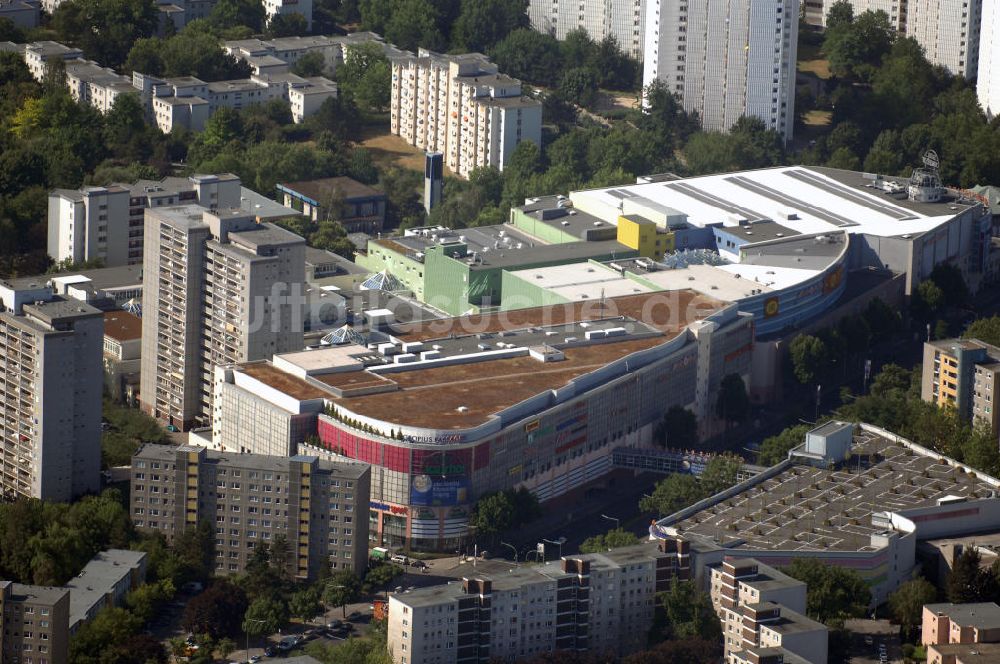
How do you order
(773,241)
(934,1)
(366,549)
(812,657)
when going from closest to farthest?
1. (812,657)
2. (366,549)
3. (773,241)
4. (934,1)

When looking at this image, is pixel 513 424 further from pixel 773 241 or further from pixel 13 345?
pixel 773 241

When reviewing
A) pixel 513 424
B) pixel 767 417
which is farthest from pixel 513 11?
pixel 513 424

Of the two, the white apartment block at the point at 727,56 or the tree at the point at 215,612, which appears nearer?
the tree at the point at 215,612

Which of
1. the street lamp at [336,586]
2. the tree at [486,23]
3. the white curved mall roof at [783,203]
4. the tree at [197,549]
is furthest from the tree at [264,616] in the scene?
the tree at [486,23]

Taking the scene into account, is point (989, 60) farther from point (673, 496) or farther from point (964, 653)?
point (964, 653)

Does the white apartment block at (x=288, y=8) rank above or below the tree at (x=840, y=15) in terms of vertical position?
below

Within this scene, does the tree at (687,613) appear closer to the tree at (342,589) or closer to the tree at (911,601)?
the tree at (911,601)
